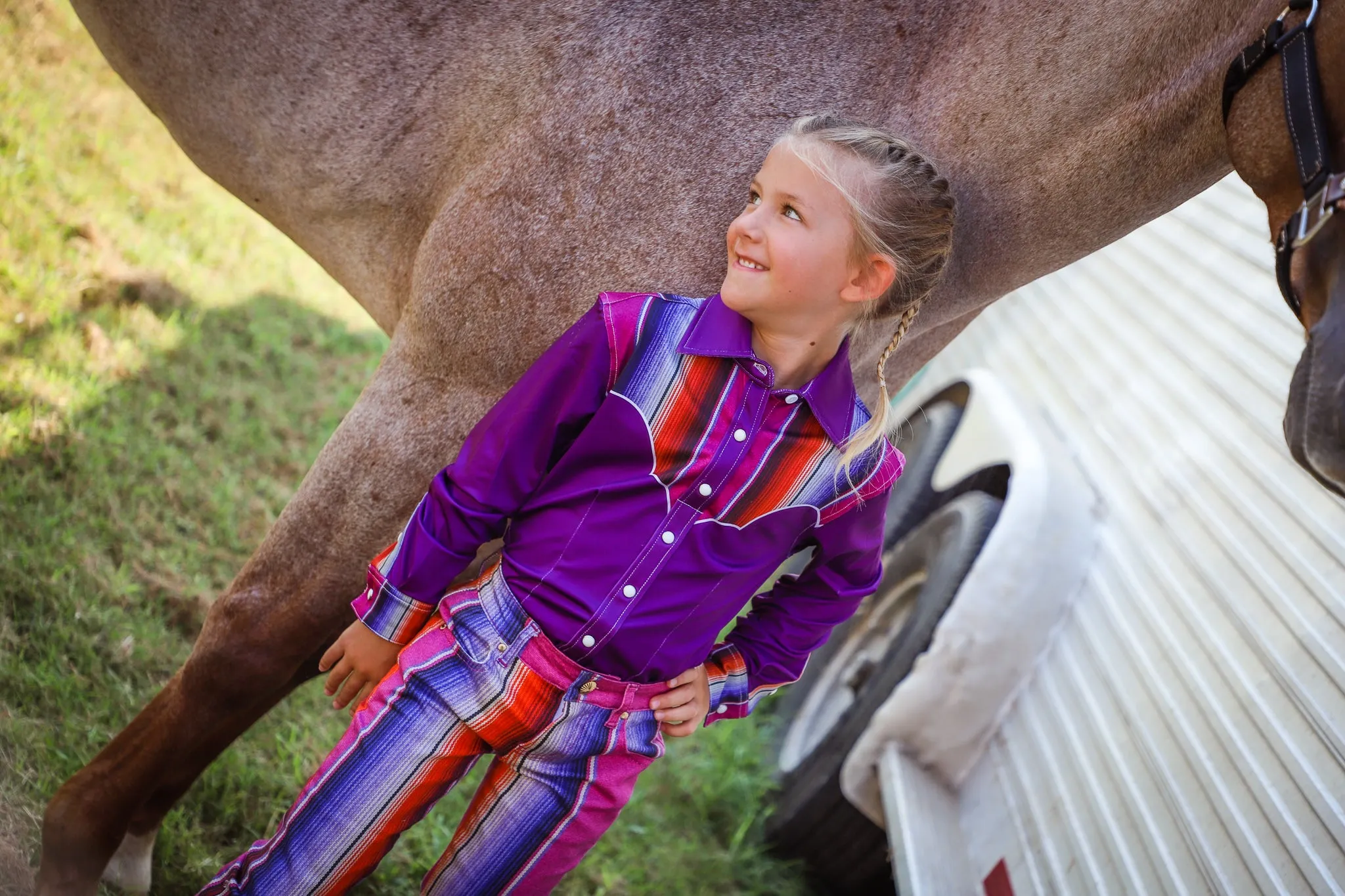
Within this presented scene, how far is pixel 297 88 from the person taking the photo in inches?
84.8

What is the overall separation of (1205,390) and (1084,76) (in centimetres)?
165

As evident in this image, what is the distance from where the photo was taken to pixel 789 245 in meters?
1.57

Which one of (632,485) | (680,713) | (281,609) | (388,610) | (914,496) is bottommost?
(281,609)

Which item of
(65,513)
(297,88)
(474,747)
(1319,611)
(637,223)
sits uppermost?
(1319,611)

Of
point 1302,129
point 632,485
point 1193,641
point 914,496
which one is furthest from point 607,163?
point 914,496

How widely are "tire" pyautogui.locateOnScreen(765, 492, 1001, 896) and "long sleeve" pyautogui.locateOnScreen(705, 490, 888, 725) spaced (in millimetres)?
1452

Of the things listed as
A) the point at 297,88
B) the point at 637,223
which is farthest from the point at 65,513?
the point at 637,223

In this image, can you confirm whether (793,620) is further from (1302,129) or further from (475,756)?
(1302,129)

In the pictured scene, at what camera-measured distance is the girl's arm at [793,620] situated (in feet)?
5.96

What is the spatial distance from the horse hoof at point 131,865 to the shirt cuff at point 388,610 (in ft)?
3.19

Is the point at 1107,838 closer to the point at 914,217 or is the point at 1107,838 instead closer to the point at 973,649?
the point at 973,649

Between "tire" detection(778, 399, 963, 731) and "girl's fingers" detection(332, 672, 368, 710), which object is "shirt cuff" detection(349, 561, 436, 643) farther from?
"tire" detection(778, 399, 963, 731)

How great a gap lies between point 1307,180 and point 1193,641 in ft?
4.76

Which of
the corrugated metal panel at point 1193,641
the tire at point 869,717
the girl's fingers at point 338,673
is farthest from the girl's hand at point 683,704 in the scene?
the tire at point 869,717
